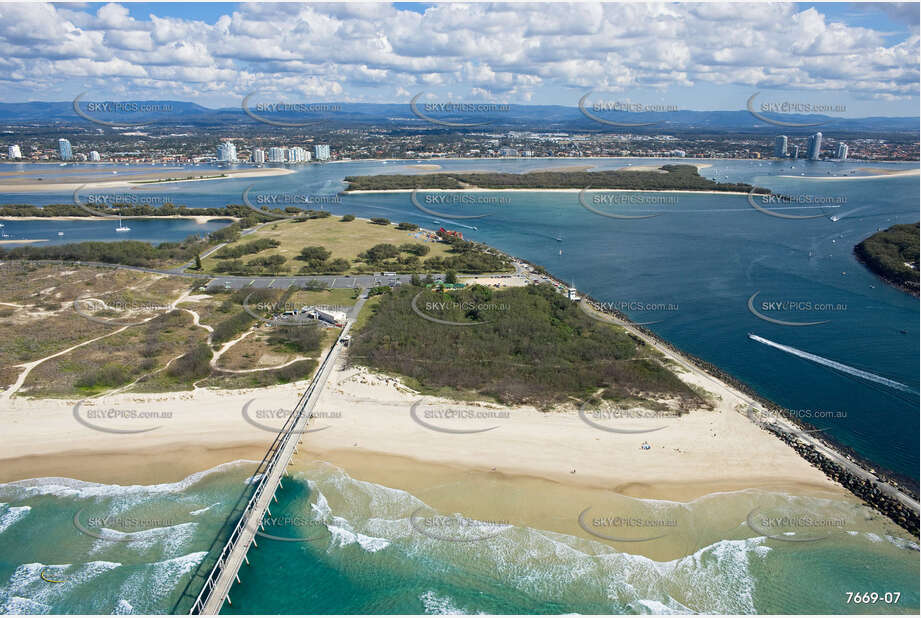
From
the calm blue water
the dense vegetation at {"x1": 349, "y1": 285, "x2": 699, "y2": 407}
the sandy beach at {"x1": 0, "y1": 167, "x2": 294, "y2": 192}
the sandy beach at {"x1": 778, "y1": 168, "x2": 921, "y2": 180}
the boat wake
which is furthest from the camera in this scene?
the sandy beach at {"x1": 778, "y1": 168, "x2": 921, "y2": 180}

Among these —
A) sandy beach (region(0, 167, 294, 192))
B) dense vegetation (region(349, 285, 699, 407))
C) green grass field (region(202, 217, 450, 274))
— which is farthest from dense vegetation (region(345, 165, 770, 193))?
dense vegetation (region(349, 285, 699, 407))

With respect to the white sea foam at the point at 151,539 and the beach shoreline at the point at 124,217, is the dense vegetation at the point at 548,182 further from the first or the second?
the white sea foam at the point at 151,539

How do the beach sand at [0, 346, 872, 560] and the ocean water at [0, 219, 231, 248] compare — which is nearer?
the beach sand at [0, 346, 872, 560]

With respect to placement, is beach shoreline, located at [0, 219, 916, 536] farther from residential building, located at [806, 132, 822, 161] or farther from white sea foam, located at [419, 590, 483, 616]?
residential building, located at [806, 132, 822, 161]

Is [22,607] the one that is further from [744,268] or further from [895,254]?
[895,254]

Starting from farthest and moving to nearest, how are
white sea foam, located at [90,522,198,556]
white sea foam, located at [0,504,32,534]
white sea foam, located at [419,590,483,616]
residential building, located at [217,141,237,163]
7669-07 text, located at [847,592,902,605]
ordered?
residential building, located at [217,141,237,163], white sea foam, located at [0,504,32,534], white sea foam, located at [90,522,198,556], 7669-07 text, located at [847,592,902,605], white sea foam, located at [419,590,483,616]

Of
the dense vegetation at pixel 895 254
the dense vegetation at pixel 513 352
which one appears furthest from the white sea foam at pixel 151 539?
the dense vegetation at pixel 895 254

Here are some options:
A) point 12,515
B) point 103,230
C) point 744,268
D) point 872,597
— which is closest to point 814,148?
point 744,268

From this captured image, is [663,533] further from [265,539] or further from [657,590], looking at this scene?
[265,539]
